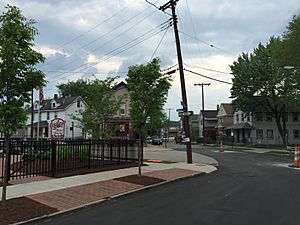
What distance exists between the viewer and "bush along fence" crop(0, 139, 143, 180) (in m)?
12.9

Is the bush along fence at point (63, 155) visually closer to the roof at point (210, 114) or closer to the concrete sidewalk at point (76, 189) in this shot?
the concrete sidewalk at point (76, 189)

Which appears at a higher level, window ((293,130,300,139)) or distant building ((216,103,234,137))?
distant building ((216,103,234,137))

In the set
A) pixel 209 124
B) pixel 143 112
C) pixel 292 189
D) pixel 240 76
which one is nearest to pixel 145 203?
pixel 292 189

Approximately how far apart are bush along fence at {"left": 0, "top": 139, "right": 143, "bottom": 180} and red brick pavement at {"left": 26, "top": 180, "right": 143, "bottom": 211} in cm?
239

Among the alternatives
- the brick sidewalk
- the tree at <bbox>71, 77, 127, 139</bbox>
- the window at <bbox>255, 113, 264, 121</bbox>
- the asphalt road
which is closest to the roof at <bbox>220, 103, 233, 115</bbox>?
the window at <bbox>255, 113, 264, 121</bbox>

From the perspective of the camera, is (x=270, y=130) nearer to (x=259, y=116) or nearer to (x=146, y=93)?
(x=259, y=116)

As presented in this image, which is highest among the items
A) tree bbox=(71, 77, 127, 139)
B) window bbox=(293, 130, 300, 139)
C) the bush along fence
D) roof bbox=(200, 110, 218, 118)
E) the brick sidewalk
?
roof bbox=(200, 110, 218, 118)

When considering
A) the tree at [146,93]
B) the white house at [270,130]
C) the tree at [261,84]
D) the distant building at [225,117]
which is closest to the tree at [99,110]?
the tree at [146,93]

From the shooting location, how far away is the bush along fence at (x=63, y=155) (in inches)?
510

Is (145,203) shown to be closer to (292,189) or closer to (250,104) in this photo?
(292,189)

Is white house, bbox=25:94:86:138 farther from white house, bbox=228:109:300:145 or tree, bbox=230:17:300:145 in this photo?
white house, bbox=228:109:300:145

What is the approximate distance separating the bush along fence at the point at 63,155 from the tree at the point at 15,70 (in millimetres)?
4020

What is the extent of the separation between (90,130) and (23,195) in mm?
11531

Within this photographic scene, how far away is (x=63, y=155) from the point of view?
624 inches
